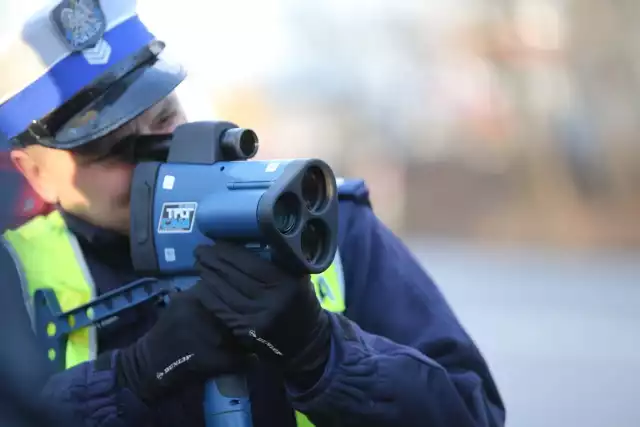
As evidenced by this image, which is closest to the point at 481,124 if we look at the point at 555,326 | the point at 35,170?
the point at 555,326

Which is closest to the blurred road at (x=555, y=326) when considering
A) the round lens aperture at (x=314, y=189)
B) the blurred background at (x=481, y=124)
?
the blurred background at (x=481, y=124)

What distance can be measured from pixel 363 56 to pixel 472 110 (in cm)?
106

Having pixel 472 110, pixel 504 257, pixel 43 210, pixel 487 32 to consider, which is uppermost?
pixel 43 210

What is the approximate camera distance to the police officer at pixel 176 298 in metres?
1.24

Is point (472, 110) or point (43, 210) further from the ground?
point (43, 210)

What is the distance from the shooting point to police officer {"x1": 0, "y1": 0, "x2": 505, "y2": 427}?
1.24 metres

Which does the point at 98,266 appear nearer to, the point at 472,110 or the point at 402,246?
the point at 402,246

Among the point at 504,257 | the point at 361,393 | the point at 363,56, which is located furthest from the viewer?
the point at 363,56

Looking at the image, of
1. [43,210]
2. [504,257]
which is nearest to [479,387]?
[43,210]

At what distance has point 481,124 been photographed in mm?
8383

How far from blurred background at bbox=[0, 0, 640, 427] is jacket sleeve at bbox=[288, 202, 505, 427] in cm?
413

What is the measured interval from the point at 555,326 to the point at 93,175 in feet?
13.2

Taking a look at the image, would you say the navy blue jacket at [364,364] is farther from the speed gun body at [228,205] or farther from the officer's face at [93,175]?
the speed gun body at [228,205]

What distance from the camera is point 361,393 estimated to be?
127 centimetres
